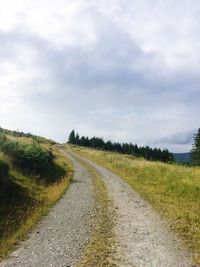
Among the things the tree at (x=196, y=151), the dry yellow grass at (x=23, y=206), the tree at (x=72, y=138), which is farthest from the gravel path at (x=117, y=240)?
the tree at (x=72, y=138)

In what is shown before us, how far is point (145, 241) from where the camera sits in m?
12.2

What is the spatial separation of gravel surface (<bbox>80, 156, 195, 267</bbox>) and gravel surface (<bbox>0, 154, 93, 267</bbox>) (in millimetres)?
1398

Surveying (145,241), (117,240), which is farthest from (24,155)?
(145,241)

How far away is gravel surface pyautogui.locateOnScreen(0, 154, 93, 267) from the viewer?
1023 cm

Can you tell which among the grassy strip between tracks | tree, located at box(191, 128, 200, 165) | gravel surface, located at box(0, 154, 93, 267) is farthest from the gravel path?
tree, located at box(191, 128, 200, 165)

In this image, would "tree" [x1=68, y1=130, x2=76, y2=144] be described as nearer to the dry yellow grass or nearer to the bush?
the bush

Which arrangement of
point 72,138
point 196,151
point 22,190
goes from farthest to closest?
point 72,138, point 196,151, point 22,190

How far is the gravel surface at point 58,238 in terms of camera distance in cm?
1023

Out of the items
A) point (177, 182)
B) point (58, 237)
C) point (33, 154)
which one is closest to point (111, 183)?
point (177, 182)

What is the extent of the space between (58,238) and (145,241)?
314cm

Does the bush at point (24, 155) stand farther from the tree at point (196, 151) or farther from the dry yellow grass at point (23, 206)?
the tree at point (196, 151)

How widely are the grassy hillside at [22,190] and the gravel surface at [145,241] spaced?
12.2 ft

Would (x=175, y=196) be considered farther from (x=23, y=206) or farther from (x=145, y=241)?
(x=145, y=241)

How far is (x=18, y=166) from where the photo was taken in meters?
28.4
